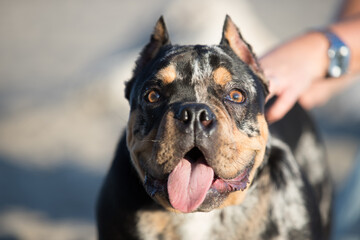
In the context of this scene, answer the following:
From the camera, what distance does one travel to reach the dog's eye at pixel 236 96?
3.08 meters

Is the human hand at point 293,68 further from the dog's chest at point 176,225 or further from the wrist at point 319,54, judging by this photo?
the dog's chest at point 176,225

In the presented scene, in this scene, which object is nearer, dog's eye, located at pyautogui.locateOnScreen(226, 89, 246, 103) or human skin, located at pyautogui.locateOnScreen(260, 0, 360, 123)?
dog's eye, located at pyautogui.locateOnScreen(226, 89, 246, 103)

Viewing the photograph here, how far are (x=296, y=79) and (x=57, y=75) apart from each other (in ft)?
20.5

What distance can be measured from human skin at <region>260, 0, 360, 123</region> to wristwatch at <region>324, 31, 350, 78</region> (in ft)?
0.13

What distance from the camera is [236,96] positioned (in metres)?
3.10

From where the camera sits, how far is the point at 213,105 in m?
2.92

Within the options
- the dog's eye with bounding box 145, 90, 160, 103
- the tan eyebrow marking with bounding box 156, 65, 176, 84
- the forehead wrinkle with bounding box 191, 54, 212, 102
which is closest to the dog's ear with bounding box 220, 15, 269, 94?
the forehead wrinkle with bounding box 191, 54, 212, 102

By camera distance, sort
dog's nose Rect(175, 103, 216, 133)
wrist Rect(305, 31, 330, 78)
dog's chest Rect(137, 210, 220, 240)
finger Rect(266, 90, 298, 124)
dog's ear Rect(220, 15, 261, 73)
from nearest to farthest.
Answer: dog's nose Rect(175, 103, 216, 133) → dog's chest Rect(137, 210, 220, 240) → dog's ear Rect(220, 15, 261, 73) → finger Rect(266, 90, 298, 124) → wrist Rect(305, 31, 330, 78)

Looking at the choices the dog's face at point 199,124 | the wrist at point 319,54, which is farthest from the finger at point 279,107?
the wrist at point 319,54

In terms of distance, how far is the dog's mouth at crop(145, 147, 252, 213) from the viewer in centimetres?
283

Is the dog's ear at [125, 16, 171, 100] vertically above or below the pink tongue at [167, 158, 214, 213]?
above

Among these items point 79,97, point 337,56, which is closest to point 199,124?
point 337,56

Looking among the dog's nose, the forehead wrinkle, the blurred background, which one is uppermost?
the blurred background

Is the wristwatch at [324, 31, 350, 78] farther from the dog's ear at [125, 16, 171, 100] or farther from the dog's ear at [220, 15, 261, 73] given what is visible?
the dog's ear at [125, 16, 171, 100]
